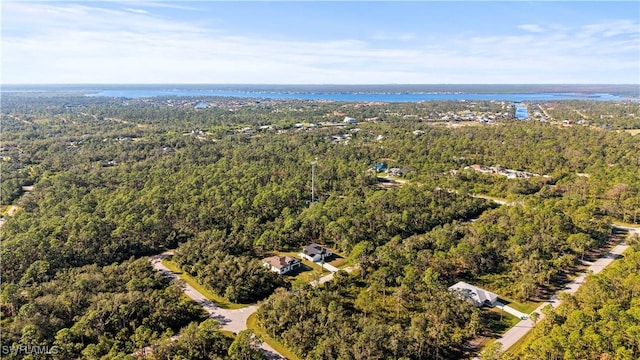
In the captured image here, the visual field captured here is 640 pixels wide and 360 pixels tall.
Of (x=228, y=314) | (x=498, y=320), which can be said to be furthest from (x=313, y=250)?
(x=498, y=320)

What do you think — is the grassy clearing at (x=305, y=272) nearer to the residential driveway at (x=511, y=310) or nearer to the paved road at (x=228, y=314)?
the paved road at (x=228, y=314)

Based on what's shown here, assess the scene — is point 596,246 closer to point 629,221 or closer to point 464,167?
point 629,221

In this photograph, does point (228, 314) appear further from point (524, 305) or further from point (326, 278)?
point (524, 305)

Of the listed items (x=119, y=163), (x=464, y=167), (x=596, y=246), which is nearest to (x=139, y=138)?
(x=119, y=163)

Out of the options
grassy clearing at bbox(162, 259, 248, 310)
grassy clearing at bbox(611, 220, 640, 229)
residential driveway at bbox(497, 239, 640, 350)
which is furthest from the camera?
grassy clearing at bbox(611, 220, 640, 229)

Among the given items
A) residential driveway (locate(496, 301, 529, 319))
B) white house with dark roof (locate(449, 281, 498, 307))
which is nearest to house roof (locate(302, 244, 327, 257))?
white house with dark roof (locate(449, 281, 498, 307))

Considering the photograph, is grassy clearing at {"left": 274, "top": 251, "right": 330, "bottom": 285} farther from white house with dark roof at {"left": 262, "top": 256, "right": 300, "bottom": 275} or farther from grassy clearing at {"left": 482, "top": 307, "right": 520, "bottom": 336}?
grassy clearing at {"left": 482, "top": 307, "right": 520, "bottom": 336}

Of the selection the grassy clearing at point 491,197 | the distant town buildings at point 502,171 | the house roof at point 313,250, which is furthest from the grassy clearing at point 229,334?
the distant town buildings at point 502,171
